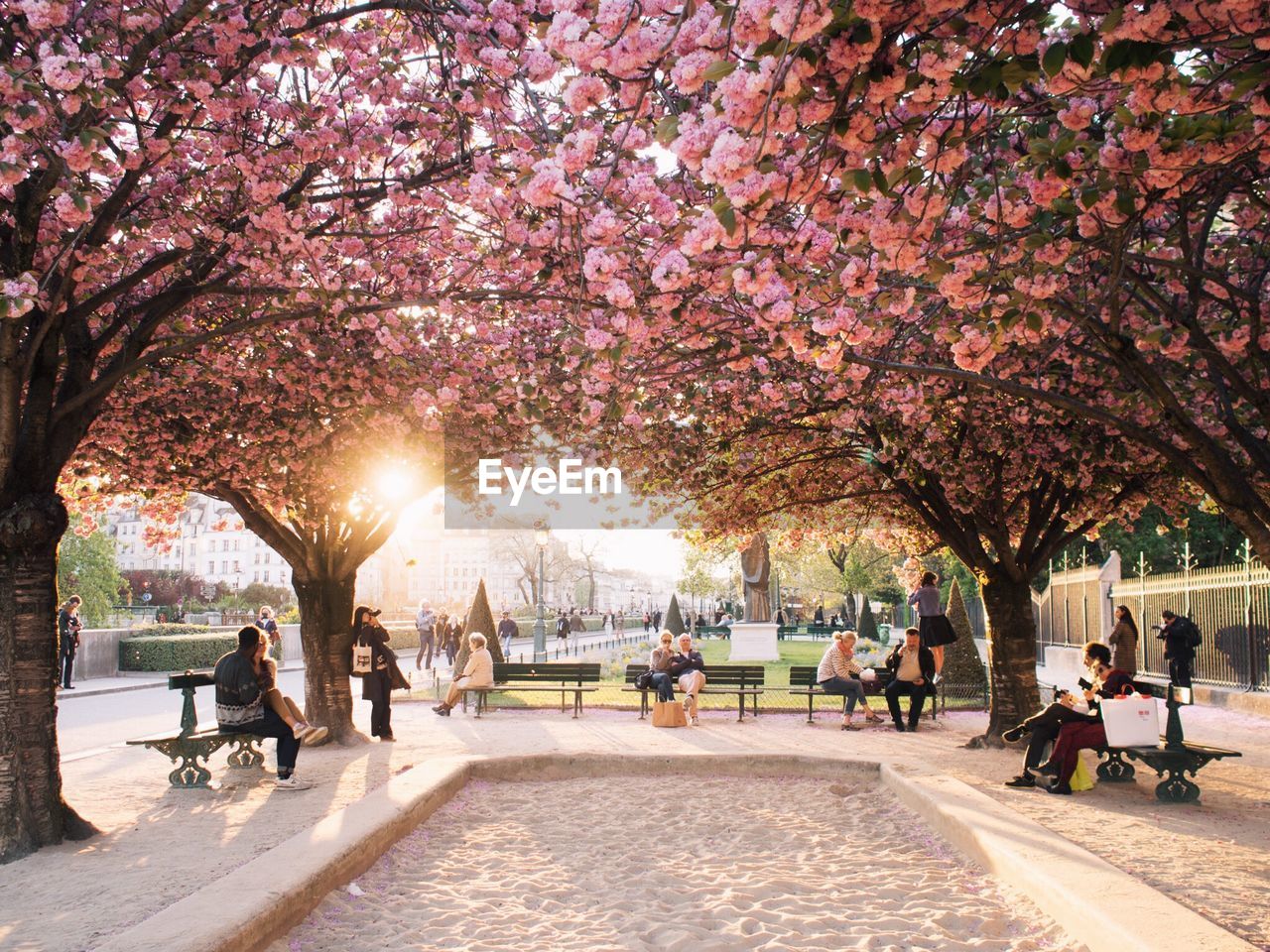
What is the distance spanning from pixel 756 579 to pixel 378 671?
60.1 ft

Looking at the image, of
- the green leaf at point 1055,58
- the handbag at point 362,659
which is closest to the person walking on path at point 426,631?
the handbag at point 362,659

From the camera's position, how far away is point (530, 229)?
6.89 metres

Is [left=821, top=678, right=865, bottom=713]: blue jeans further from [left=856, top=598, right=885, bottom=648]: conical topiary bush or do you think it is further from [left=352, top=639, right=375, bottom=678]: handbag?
[left=856, top=598, right=885, bottom=648]: conical topiary bush

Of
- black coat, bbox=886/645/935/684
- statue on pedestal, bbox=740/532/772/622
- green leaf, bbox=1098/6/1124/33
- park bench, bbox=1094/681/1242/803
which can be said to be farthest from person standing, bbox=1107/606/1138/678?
green leaf, bbox=1098/6/1124/33

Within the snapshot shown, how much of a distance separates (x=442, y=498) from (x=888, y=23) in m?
13.1

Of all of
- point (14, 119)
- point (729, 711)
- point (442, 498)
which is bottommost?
point (729, 711)

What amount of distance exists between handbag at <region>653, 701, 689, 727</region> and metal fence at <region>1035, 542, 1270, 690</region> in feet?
28.9

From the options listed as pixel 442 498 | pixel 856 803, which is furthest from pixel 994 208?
pixel 442 498

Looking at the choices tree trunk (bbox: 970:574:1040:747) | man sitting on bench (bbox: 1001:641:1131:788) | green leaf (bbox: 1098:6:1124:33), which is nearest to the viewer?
green leaf (bbox: 1098:6:1124:33)

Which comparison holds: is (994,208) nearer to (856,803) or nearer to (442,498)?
(856,803)

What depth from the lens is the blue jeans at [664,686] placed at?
49.5 ft

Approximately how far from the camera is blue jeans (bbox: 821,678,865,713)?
14.5 metres

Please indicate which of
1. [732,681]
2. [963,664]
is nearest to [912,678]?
[732,681]

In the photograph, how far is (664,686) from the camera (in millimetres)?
15117
